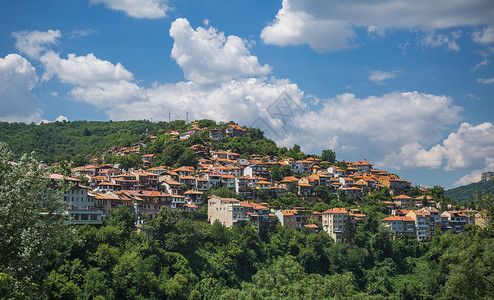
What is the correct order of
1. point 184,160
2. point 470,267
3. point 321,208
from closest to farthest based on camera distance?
1. point 470,267
2. point 321,208
3. point 184,160

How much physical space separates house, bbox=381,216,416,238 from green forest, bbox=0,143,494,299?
1781 mm

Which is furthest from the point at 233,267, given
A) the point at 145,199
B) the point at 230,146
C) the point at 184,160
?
the point at 230,146

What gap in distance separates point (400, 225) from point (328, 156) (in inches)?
1414

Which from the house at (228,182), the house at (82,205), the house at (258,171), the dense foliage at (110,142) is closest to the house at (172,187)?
the house at (228,182)

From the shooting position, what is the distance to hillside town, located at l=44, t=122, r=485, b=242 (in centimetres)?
5750

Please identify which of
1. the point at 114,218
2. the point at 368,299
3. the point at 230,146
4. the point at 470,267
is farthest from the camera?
the point at 230,146

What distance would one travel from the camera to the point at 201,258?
53.1 m

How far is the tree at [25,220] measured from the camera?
16.6 m

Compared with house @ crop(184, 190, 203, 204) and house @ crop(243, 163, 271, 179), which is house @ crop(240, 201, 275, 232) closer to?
house @ crop(184, 190, 203, 204)

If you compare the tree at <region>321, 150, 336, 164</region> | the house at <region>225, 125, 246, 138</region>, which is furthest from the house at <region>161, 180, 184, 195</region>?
the tree at <region>321, 150, 336, 164</region>

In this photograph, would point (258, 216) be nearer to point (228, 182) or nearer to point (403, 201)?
point (228, 182)

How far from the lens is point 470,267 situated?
72.4ft

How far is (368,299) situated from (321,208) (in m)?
37.2

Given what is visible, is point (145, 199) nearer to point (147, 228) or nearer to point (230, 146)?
point (147, 228)
